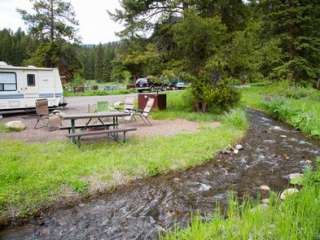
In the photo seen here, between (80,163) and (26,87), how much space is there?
8705 mm

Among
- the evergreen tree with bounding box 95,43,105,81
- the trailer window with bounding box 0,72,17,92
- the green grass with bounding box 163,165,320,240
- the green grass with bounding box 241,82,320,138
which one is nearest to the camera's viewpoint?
the green grass with bounding box 163,165,320,240

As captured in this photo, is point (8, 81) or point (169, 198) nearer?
point (169, 198)

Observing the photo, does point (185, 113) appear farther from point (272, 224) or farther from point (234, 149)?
point (272, 224)

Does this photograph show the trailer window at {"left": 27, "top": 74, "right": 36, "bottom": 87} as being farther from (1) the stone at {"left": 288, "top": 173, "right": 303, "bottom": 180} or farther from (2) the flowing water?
(1) the stone at {"left": 288, "top": 173, "right": 303, "bottom": 180}

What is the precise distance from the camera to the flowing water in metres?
4.08

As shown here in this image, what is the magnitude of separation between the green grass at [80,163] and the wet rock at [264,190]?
163cm

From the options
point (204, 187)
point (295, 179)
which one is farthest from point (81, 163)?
point (295, 179)

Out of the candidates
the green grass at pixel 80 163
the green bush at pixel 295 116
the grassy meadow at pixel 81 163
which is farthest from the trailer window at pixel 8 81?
the green bush at pixel 295 116

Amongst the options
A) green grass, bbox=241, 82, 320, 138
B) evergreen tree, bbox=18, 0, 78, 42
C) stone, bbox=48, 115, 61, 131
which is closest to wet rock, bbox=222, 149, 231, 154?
green grass, bbox=241, 82, 320, 138

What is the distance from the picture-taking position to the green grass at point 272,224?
298cm

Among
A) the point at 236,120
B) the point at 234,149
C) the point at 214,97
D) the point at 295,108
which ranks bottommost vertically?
the point at 234,149

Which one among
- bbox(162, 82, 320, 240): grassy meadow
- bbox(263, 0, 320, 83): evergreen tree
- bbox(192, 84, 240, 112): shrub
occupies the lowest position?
bbox(162, 82, 320, 240): grassy meadow

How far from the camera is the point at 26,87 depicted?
1309 centimetres

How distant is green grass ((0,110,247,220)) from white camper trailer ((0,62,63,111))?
591 centimetres
